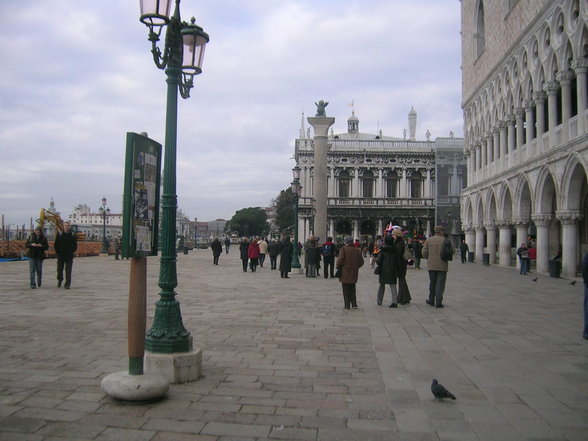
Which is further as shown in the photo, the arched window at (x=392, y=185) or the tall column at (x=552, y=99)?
the arched window at (x=392, y=185)

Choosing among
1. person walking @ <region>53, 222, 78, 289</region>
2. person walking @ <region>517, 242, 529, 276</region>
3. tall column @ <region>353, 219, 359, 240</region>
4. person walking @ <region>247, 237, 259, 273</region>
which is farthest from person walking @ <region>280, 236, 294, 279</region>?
tall column @ <region>353, 219, 359, 240</region>

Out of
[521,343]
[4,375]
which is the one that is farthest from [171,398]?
[521,343]

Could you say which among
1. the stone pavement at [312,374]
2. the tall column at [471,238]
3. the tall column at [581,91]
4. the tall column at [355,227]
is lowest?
the stone pavement at [312,374]

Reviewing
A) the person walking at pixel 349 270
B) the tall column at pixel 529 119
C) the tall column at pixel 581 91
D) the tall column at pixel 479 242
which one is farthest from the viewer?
the tall column at pixel 479 242

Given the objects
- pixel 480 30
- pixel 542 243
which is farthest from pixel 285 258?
pixel 480 30

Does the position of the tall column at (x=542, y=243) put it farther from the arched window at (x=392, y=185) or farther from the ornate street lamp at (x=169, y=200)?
the arched window at (x=392, y=185)

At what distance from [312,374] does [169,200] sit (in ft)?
7.99

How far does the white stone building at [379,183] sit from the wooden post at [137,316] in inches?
2302

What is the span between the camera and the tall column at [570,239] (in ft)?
67.8

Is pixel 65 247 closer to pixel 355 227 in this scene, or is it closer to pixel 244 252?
pixel 244 252

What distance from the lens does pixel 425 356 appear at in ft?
22.9

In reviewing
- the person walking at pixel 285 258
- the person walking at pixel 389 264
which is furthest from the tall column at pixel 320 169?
the person walking at pixel 389 264

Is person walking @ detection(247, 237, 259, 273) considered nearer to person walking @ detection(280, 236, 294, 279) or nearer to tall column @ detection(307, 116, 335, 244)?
person walking @ detection(280, 236, 294, 279)

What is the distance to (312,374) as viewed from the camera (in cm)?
597
